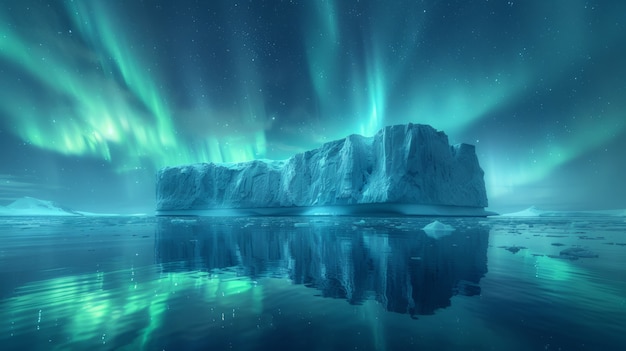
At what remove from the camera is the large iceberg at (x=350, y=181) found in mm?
36656

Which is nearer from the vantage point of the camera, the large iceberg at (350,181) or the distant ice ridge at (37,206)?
the large iceberg at (350,181)

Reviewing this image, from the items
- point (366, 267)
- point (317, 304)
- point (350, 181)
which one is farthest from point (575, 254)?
point (350, 181)

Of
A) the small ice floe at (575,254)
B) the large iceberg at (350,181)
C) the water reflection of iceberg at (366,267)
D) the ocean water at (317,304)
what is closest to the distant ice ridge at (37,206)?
the large iceberg at (350,181)

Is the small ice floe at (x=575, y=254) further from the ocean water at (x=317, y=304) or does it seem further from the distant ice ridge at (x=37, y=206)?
the distant ice ridge at (x=37, y=206)

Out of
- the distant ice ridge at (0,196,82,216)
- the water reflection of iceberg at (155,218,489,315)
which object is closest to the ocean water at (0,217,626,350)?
the water reflection of iceberg at (155,218,489,315)

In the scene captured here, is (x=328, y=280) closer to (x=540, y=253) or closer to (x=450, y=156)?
(x=540, y=253)

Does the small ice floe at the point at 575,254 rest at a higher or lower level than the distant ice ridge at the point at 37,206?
lower

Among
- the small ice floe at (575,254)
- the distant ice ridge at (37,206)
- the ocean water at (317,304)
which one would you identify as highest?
the distant ice ridge at (37,206)

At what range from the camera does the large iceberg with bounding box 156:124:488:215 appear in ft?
120

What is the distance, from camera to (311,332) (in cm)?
295

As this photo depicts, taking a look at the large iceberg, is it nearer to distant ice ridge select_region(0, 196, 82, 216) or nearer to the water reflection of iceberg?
the water reflection of iceberg

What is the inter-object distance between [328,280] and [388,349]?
2.74 m

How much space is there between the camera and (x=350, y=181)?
39.5 m

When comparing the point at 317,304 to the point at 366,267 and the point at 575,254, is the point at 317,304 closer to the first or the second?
the point at 366,267
